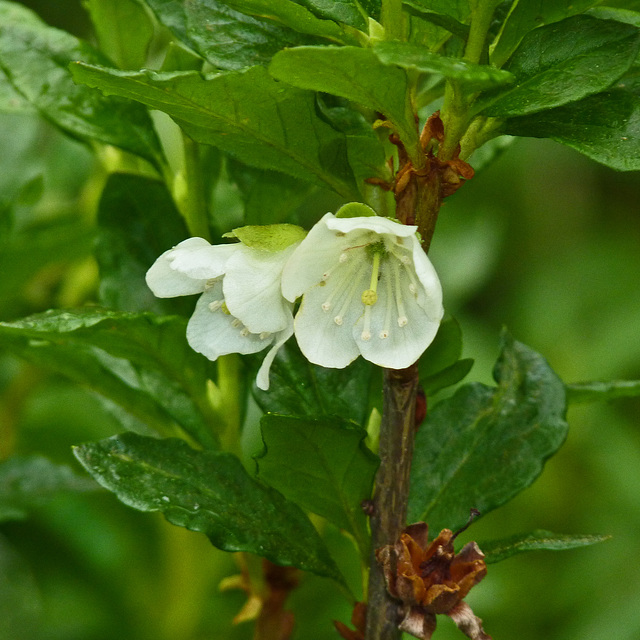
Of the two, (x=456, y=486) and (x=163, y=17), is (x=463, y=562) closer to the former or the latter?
(x=456, y=486)

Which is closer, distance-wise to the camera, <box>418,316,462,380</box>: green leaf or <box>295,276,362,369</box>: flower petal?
<box>295,276,362,369</box>: flower petal

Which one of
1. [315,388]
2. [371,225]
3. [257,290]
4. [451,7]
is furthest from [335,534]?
[451,7]

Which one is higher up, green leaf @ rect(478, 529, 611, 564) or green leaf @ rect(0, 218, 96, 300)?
green leaf @ rect(478, 529, 611, 564)

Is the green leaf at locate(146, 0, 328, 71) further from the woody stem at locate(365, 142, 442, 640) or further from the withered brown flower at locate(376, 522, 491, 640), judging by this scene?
the withered brown flower at locate(376, 522, 491, 640)

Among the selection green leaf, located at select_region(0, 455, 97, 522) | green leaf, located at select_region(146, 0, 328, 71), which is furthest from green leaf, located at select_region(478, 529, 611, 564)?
green leaf, located at select_region(0, 455, 97, 522)

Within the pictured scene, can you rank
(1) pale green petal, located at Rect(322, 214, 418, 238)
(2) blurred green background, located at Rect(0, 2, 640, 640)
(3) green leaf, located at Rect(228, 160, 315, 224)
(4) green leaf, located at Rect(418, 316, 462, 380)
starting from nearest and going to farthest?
(1) pale green petal, located at Rect(322, 214, 418, 238)
(4) green leaf, located at Rect(418, 316, 462, 380)
(3) green leaf, located at Rect(228, 160, 315, 224)
(2) blurred green background, located at Rect(0, 2, 640, 640)

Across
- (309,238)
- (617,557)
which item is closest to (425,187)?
(309,238)

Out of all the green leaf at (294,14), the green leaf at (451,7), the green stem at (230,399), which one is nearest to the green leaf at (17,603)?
the green stem at (230,399)
